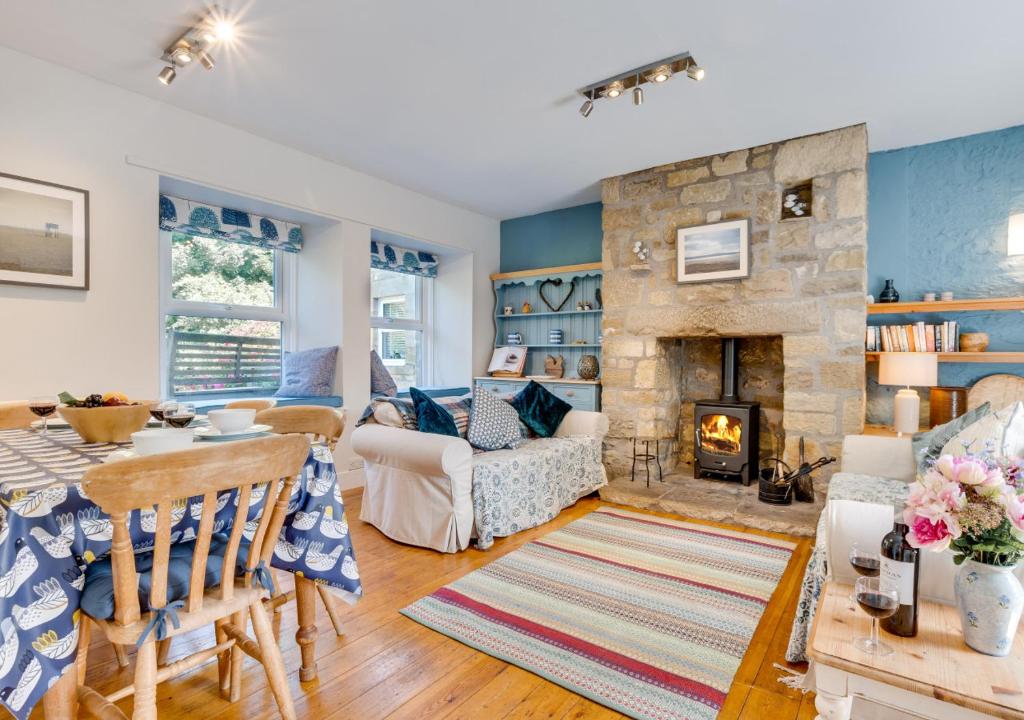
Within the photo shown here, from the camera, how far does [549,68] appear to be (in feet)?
8.91

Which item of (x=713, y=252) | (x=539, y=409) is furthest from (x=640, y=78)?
(x=539, y=409)

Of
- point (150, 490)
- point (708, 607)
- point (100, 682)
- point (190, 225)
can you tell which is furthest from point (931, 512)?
point (190, 225)

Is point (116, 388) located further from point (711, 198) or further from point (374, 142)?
point (711, 198)

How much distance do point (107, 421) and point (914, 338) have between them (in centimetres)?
421

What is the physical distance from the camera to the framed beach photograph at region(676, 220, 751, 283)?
3824mm

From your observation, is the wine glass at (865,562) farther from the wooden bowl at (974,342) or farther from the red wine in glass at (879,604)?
the wooden bowl at (974,342)

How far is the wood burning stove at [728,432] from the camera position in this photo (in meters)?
3.95

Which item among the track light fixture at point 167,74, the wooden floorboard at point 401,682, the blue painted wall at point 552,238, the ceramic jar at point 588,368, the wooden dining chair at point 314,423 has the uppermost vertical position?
the track light fixture at point 167,74

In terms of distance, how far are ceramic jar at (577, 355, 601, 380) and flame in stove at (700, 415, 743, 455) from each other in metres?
1.09

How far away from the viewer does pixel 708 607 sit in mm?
2271

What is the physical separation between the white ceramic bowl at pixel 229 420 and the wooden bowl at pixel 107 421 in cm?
20

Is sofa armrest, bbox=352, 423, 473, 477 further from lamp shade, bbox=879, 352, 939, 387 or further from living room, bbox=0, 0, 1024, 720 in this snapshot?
lamp shade, bbox=879, 352, 939, 387

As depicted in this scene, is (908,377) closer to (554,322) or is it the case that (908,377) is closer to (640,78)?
(640,78)

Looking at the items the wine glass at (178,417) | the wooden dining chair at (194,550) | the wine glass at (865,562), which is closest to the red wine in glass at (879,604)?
the wine glass at (865,562)
